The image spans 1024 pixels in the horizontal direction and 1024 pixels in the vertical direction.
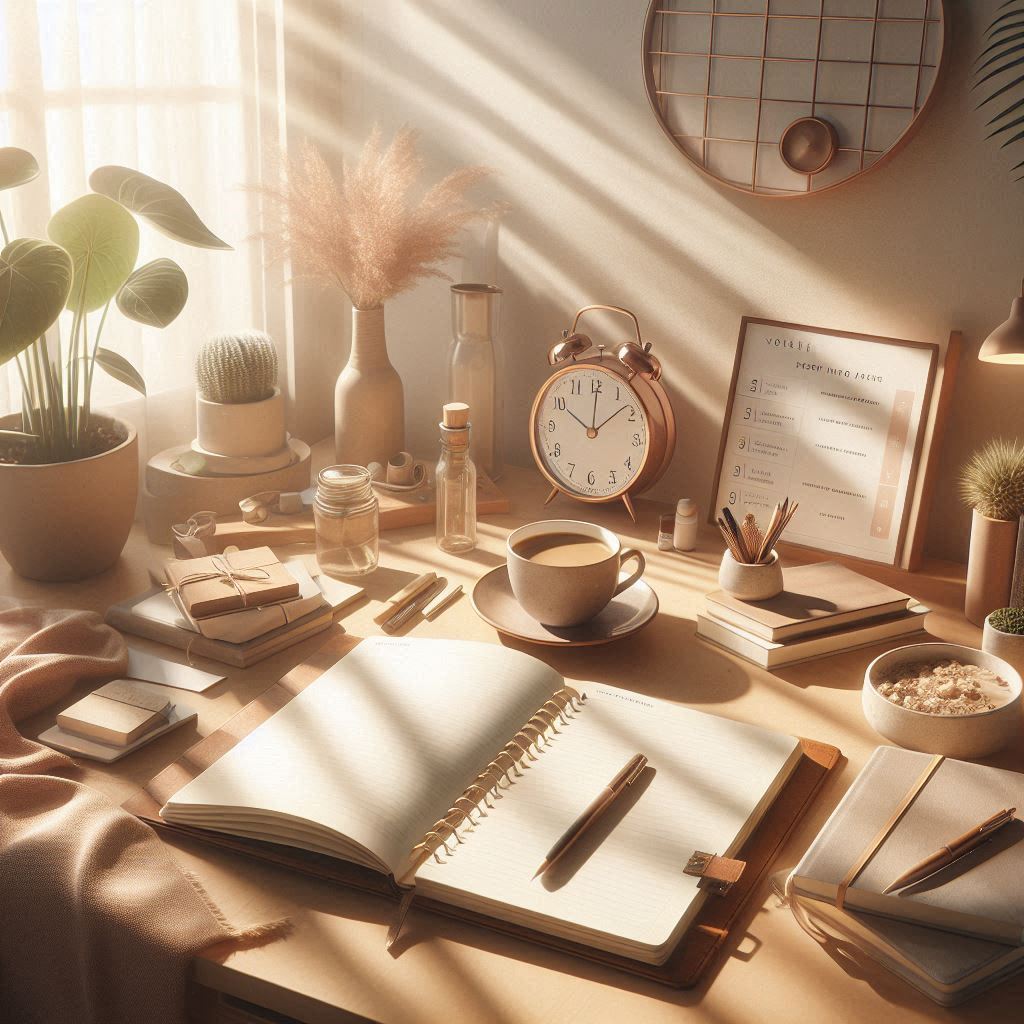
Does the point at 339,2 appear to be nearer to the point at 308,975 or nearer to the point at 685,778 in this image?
the point at 685,778

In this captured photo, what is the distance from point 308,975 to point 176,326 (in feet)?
3.66

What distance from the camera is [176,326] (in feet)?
5.44

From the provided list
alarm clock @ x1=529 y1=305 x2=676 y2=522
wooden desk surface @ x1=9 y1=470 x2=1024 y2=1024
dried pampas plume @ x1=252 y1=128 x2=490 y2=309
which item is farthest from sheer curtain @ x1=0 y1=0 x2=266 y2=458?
wooden desk surface @ x1=9 y1=470 x2=1024 y2=1024

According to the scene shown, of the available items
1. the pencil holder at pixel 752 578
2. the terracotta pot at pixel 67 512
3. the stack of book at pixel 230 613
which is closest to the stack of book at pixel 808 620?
the pencil holder at pixel 752 578

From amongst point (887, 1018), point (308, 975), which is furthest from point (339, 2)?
point (887, 1018)

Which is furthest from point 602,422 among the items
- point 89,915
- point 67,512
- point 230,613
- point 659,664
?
point 89,915

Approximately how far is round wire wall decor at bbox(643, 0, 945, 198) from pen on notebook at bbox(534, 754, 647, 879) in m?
0.83

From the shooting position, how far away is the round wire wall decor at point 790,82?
4.38ft

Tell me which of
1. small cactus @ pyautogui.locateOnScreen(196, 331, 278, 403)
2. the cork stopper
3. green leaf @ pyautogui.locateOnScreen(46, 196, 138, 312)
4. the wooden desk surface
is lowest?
the wooden desk surface

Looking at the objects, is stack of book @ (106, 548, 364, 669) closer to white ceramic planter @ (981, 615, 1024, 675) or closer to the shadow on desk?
the shadow on desk

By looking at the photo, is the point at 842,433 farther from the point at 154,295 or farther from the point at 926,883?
the point at 154,295

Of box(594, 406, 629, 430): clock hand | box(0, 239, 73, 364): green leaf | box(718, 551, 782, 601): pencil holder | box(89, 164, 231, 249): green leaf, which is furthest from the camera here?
box(594, 406, 629, 430): clock hand

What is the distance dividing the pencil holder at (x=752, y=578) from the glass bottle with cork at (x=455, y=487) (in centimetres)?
38

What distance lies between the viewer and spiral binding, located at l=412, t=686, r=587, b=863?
0.89 metres
